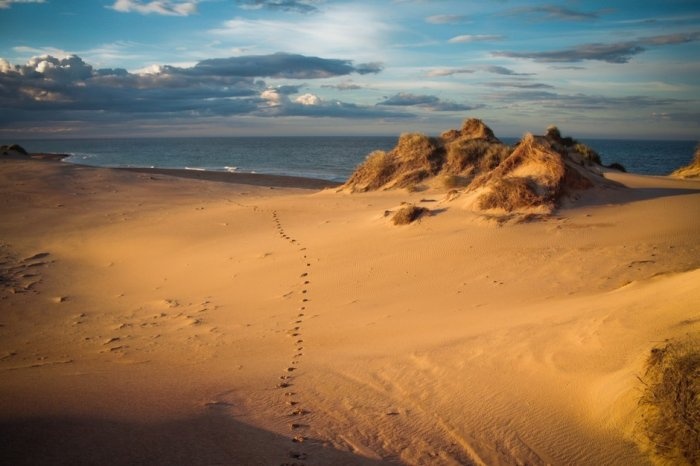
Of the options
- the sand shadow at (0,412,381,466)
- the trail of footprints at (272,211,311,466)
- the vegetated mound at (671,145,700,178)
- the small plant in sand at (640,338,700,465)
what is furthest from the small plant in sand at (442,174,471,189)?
the sand shadow at (0,412,381,466)

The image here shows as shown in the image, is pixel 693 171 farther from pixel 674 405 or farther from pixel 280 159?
pixel 280 159

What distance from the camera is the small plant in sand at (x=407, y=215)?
12031mm

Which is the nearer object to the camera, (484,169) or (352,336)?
(352,336)

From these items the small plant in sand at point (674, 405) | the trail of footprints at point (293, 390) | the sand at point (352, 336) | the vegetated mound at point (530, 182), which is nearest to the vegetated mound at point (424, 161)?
the vegetated mound at point (530, 182)

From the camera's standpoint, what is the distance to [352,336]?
22.7 feet

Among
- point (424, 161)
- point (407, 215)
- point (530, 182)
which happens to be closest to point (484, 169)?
point (424, 161)

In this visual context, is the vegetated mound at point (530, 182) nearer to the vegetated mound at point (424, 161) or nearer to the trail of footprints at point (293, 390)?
the trail of footprints at point (293, 390)

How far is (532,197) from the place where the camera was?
11.2 meters

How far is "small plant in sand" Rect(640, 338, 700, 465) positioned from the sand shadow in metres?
2.15

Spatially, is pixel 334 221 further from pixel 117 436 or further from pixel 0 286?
pixel 117 436

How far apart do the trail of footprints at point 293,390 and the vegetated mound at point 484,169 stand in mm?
5345

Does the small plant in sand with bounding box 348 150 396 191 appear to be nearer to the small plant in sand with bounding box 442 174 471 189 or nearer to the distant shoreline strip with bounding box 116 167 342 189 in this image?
the small plant in sand with bounding box 442 174 471 189

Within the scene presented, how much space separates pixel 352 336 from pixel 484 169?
14.4 m

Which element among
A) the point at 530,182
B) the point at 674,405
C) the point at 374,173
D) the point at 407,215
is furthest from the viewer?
the point at 374,173
